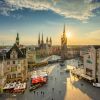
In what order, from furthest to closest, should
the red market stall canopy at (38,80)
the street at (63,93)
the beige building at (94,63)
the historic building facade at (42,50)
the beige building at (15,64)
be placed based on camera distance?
the historic building facade at (42,50) → the beige building at (94,63) → the red market stall canopy at (38,80) → the beige building at (15,64) → the street at (63,93)

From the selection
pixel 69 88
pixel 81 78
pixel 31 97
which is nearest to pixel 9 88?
pixel 31 97

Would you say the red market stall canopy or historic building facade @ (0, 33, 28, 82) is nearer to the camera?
historic building facade @ (0, 33, 28, 82)

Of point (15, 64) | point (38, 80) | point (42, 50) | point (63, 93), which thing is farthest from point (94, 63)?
point (42, 50)

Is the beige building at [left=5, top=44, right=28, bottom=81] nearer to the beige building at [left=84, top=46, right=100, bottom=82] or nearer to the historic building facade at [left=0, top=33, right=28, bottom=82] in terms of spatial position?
the historic building facade at [left=0, top=33, right=28, bottom=82]

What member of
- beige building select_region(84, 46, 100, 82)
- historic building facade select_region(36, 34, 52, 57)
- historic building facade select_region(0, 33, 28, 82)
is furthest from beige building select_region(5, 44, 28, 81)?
historic building facade select_region(36, 34, 52, 57)

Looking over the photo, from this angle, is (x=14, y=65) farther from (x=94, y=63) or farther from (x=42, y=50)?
(x=42, y=50)

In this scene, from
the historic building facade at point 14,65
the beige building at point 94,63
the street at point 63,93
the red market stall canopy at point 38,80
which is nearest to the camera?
the street at point 63,93

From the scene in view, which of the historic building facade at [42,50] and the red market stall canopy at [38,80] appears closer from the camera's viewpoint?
the red market stall canopy at [38,80]

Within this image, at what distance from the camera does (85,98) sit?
39.3m

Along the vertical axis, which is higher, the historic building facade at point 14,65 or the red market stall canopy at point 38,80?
the historic building facade at point 14,65

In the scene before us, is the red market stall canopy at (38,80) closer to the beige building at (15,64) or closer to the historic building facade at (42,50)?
the beige building at (15,64)

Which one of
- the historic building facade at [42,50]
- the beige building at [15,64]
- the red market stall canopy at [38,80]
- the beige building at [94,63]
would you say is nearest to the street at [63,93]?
the red market stall canopy at [38,80]

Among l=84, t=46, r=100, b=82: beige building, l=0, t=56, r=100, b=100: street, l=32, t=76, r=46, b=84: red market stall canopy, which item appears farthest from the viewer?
l=84, t=46, r=100, b=82: beige building

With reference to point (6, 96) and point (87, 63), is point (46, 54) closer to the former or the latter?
point (87, 63)
